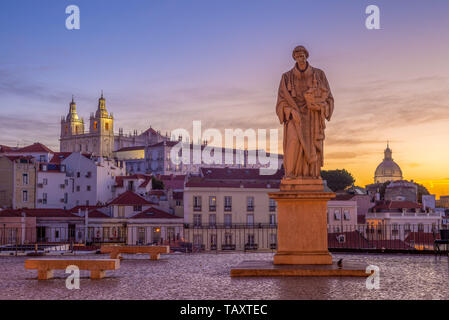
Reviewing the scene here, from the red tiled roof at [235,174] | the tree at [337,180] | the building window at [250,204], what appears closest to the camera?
the building window at [250,204]

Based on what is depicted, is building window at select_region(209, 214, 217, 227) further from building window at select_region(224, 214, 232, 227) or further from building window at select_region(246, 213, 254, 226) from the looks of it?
building window at select_region(246, 213, 254, 226)

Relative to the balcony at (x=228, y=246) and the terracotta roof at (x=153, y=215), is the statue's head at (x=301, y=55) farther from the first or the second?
the terracotta roof at (x=153, y=215)

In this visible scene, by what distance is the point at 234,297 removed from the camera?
31.4 ft

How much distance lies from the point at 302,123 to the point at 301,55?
159 centimetres

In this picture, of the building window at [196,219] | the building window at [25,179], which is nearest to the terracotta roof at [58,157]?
the building window at [25,179]

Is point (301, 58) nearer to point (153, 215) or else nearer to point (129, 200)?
point (153, 215)

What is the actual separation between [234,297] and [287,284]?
5.75 ft

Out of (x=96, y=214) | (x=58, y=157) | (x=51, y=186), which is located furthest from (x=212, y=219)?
(x=58, y=157)

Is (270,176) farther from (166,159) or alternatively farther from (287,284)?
(166,159)

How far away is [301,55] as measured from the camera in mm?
14117

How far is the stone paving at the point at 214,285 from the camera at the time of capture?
32.2 feet

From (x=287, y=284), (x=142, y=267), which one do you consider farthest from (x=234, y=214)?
(x=287, y=284)

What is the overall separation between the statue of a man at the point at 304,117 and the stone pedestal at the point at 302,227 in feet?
1.89

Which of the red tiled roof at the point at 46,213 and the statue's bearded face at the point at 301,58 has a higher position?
the statue's bearded face at the point at 301,58
